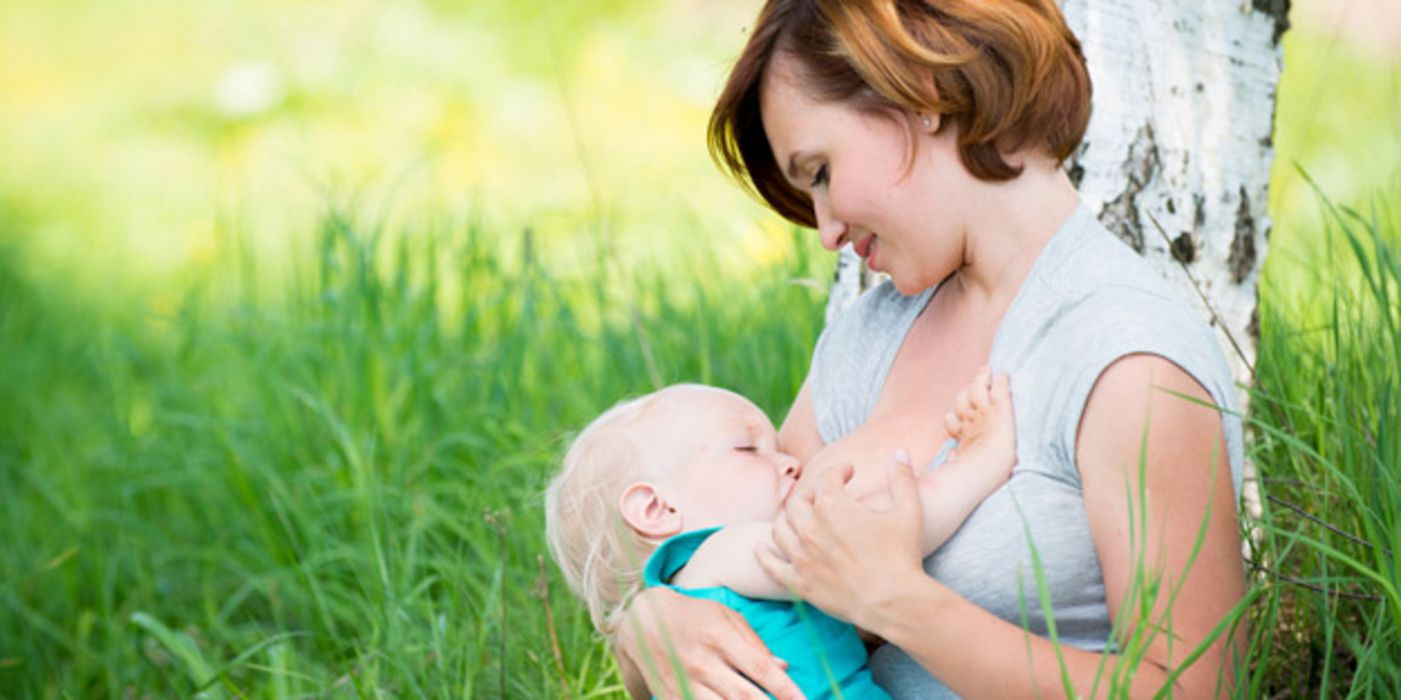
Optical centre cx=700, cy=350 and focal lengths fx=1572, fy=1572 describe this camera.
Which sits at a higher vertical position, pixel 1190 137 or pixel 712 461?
pixel 1190 137

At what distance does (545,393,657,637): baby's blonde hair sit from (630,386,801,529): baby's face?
0.04 metres

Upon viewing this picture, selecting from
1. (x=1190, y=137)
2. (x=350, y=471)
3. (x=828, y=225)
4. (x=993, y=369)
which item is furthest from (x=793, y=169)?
(x=350, y=471)

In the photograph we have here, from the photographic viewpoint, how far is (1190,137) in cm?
270

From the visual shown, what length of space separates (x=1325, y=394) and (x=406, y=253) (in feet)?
8.58

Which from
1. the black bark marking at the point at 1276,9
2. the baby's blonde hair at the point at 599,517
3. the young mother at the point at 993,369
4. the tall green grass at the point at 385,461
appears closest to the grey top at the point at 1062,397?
the young mother at the point at 993,369

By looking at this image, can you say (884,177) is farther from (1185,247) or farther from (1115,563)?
(1185,247)

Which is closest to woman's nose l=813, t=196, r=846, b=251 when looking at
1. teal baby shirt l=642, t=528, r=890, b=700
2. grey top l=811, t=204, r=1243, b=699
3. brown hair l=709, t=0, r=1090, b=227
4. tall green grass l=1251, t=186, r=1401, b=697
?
brown hair l=709, t=0, r=1090, b=227

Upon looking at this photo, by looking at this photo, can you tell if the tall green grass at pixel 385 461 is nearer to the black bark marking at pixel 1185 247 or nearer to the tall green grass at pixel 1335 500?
the tall green grass at pixel 1335 500

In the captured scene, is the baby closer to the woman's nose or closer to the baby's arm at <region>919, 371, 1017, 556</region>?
the baby's arm at <region>919, 371, 1017, 556</region>

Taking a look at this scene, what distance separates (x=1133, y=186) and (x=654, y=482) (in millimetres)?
997

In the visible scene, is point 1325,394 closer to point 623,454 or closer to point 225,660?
point 623,454

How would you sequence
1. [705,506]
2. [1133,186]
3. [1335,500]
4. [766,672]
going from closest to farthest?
[766,672] → [705,506] → [1335,500] → [1133,186]

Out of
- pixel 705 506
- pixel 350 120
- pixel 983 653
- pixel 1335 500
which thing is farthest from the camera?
pixel 350 120

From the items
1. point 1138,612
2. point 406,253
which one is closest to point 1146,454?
point 1138,612
